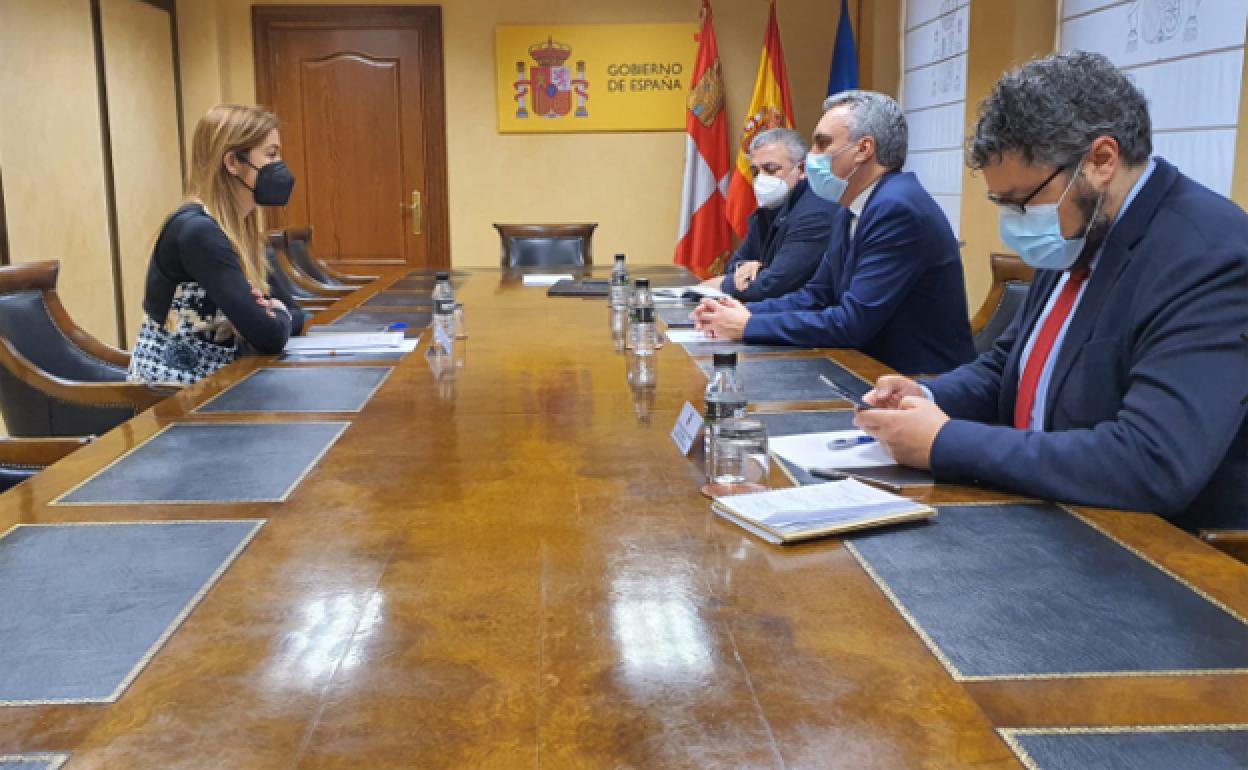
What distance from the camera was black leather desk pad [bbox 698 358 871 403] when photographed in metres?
2.26

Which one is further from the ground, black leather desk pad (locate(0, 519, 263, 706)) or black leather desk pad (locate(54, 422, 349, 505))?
black leather desk pad (locate(54, 422, 349, 505))

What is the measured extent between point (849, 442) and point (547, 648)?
0.88 metres

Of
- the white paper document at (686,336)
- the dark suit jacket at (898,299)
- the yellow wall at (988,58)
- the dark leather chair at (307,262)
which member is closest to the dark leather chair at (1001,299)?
the dark suit jacket at (898,299)

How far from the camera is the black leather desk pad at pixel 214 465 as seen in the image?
1.59m

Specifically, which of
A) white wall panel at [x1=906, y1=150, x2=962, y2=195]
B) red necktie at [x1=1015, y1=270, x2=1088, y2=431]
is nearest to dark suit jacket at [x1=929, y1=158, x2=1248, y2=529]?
red necktie at [x1=1015, y1=270, x2=1088, y2=431]

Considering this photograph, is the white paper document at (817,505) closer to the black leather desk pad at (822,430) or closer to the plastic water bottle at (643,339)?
the black leather desk pad at (822,430)

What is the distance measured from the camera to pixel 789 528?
136 cm

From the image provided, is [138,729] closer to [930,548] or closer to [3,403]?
[930,548]

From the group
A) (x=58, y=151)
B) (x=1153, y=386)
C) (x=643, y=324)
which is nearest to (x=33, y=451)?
(x=643, y=324)

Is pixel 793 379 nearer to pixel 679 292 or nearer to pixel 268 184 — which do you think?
pixel 268 184

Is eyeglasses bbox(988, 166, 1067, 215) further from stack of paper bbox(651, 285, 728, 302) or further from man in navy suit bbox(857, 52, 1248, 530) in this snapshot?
stack of paper bbox(651, 285, 728, 302)

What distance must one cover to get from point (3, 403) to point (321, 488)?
1599 millimetres

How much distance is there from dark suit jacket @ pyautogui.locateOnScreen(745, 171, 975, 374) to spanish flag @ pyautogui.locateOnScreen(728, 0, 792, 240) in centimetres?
370

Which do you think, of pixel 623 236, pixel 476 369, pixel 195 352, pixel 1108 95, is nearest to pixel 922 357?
pixel 476 369
